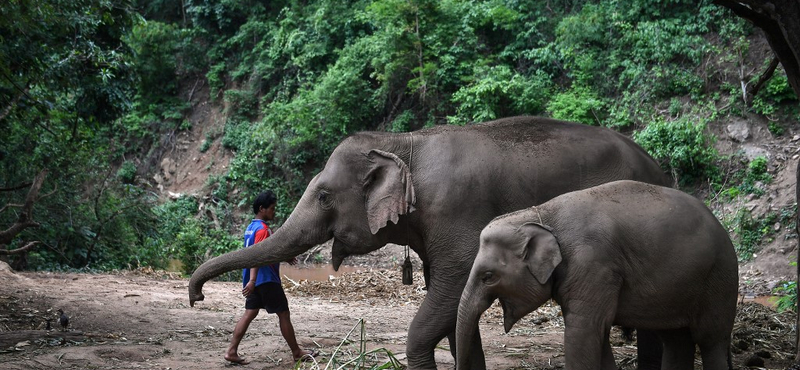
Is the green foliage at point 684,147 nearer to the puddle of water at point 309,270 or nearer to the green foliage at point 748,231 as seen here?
the green foliage at point 748,231

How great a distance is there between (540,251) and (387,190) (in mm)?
1501

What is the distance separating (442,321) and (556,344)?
247 centimetres

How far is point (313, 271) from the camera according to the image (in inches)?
734

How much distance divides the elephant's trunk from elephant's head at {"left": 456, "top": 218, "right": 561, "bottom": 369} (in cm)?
173

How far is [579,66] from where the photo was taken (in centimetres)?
1997

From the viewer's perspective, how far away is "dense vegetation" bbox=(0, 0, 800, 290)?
13.8 metres

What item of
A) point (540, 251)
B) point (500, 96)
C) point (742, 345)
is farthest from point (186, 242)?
point (540, 251)

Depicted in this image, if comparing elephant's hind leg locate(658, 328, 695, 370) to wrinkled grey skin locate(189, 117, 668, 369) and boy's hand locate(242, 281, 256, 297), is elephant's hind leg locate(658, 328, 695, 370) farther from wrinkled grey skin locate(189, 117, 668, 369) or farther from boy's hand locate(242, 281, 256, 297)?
boy's hand locate(242, 281, 256, 297)

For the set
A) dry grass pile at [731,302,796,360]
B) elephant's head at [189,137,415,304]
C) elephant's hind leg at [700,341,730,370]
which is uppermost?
elephant's head at [189,137,415,304]

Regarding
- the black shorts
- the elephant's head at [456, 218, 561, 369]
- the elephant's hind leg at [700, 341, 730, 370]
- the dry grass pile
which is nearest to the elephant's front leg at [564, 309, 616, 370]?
the elephant's head at [456, 218, 561, 369]

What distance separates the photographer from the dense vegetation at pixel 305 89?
45.3 ft

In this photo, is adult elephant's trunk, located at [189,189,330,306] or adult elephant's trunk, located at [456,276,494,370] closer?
adult elephant's trunk, located at [456,276,494,370]

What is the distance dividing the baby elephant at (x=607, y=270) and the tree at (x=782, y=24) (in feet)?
4.53

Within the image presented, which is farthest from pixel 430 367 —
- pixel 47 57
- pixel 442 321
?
pixel 47 57
